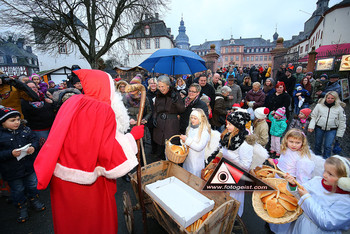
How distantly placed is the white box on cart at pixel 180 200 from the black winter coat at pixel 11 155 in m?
2.24

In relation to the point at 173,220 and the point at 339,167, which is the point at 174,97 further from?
the point at 339,167

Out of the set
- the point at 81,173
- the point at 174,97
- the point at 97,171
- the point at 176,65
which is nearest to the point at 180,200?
the point at 97,171

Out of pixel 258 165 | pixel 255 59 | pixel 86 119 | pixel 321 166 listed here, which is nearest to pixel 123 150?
pixel 86 119

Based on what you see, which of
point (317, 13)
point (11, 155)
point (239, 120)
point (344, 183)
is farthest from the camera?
point (317, 13)

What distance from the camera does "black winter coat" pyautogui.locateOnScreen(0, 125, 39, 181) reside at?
2.59 m

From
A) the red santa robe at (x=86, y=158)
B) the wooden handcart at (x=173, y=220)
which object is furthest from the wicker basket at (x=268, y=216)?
the red santa robe at (x=86, y=158)

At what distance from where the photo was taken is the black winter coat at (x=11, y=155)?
2.59 m

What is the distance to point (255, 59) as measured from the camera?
243 ft

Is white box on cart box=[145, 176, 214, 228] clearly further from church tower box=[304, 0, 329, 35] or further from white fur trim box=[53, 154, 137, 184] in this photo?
church tower box=[304, 0, 329, 35]

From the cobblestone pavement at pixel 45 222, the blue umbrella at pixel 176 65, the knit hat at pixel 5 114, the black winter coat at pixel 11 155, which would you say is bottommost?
the cobblestone pavement at pixel 45 222

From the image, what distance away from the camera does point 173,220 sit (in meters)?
1.85

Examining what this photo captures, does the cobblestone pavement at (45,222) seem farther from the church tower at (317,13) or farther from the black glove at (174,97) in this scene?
the church tower at (317,13)

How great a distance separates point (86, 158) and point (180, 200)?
1.40 meters

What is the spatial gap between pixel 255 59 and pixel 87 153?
85.9 m
